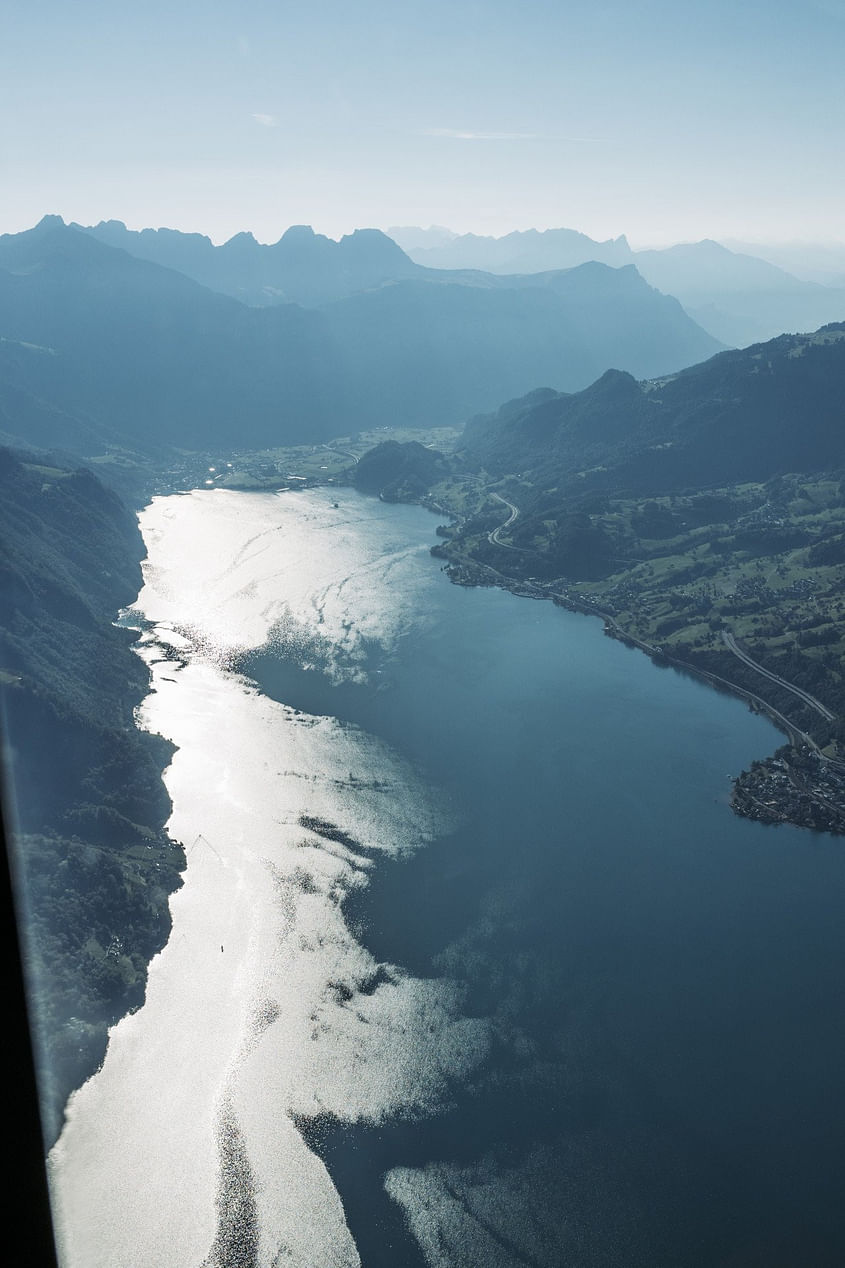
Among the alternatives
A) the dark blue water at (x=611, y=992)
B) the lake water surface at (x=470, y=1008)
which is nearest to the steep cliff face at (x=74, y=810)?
the lake water surface at (x=470, y=1008)

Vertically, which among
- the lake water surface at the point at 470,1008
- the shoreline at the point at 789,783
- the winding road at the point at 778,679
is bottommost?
the lake water surface at the point at 470,1008

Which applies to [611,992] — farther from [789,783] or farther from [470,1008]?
[789,783]

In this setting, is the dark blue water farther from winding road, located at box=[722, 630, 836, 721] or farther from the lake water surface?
winding road, located at box=[722, 630, 836, 721]

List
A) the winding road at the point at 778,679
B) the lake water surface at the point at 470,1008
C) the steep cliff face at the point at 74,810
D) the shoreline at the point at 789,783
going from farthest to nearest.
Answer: the winding road at the point at 778,679 < the shoreline at the point at 789,783 < the steep cliff face at the point at 74,810 < the lake water surface at the point at 470,1008

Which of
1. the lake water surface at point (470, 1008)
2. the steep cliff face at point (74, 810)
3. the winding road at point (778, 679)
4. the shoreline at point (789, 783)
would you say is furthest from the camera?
the winding road at point (778, 679)

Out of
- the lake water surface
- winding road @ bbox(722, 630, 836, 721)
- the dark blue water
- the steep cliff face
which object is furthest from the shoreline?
the steep cliff face

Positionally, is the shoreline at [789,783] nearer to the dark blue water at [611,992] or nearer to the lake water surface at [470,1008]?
Result: the dark blue water at [611,992]
